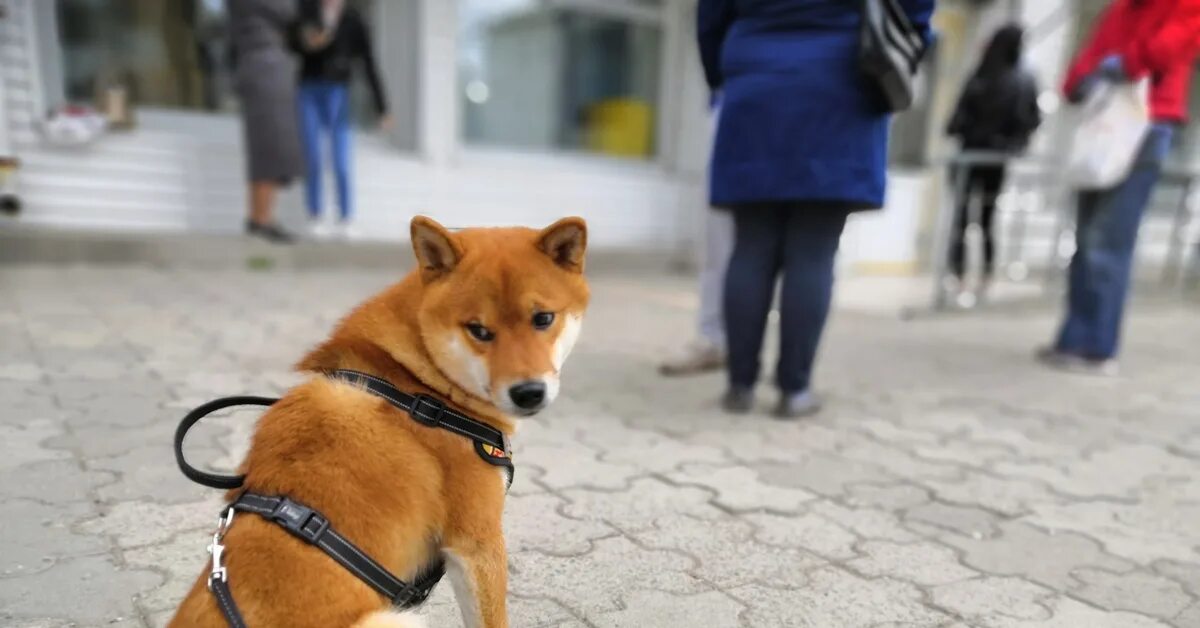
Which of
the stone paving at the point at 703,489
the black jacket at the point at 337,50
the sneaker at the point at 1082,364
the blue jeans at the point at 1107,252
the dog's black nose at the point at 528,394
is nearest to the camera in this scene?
the dog's black nose at the point at 528,394

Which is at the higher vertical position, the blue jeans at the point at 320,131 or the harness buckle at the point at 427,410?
the blue jeans at the point at 320,131

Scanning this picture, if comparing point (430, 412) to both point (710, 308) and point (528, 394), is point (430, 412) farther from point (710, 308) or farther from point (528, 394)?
point (710, 308)

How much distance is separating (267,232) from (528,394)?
6.06 meters

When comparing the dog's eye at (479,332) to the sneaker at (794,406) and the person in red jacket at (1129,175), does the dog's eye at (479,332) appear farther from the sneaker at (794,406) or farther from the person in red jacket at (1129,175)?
the person in red jacket at (1129,175)

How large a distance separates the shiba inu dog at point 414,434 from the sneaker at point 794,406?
7.28 ft

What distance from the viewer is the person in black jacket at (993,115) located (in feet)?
22.3

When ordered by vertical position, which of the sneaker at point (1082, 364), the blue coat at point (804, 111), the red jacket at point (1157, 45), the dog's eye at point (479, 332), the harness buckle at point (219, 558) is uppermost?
A: the red jacket at point (1157, 45)

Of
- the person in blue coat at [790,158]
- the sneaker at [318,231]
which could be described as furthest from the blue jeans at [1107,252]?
the sneaker at [318,231]

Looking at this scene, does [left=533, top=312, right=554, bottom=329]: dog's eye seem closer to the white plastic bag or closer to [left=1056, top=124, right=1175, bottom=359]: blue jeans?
the white plastic bag

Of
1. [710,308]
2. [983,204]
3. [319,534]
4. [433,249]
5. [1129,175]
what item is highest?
[1129,175]

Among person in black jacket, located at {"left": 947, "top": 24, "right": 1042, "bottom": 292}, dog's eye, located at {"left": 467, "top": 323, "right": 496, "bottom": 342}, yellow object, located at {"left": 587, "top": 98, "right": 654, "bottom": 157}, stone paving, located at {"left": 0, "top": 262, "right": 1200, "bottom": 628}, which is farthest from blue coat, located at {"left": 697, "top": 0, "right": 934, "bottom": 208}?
yellow object, located at {"left": 587, "top": 98, "right": 654, "bottom": 157}

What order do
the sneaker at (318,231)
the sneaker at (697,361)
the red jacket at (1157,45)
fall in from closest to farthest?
1. the red jacket at (1157,45)
2. the sneaker at (697,361)
3. the sneaker at (318,231)

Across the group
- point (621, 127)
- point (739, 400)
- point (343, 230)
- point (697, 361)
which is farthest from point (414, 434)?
point (621, 127)

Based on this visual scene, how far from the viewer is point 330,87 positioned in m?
6.81
